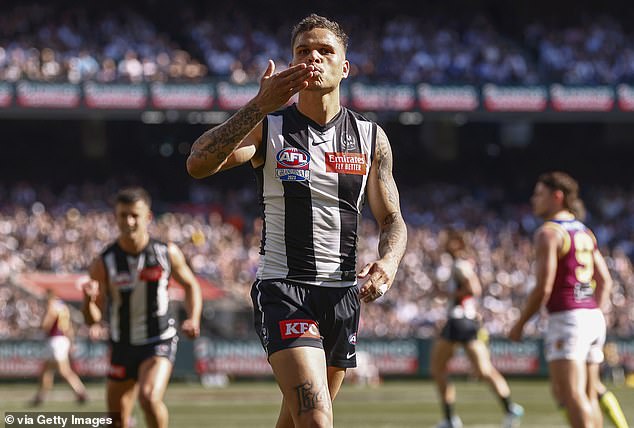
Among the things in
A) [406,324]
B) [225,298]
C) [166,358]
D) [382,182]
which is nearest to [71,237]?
[225,298]

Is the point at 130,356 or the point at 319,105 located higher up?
the point at 319,105

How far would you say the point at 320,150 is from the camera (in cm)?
717

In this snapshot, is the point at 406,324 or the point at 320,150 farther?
the point at 406,324

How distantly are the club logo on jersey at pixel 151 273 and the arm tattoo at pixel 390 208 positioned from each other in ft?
13.1

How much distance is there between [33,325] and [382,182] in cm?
2353

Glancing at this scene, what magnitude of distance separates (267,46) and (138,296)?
30.5 m

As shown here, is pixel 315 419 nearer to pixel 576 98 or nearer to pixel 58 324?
pixel 58 324

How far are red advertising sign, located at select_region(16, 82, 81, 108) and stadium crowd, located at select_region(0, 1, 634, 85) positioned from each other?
0.92ft

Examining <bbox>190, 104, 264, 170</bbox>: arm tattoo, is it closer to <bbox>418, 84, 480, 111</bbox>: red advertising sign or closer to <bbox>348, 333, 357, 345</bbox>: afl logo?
<bbox>348, 333, 357, 345</bbox>: afl logo

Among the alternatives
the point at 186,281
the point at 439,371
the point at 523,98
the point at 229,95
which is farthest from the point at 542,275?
the point at 523,98

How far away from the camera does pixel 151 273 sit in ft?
35.9

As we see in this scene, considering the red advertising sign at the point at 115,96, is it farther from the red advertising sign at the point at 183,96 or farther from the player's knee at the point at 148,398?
the player's knee at the point at 148,398

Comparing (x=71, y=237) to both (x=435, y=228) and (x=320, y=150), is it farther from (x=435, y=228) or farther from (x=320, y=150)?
(x=320, y=150)

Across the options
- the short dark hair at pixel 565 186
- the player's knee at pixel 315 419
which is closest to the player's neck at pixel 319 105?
the player's knee at pixel 315 419
